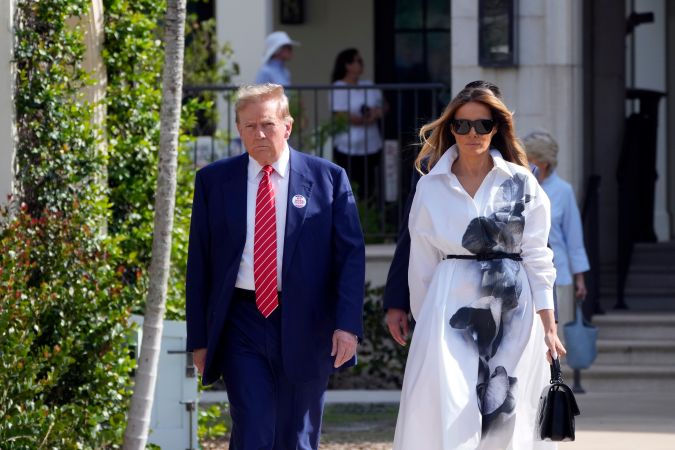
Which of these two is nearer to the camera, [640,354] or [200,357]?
[200,357]

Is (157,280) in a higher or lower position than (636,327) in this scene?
higher

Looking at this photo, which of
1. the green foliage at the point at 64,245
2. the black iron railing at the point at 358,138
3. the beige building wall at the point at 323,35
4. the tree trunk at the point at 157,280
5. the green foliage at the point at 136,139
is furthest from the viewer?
the beige building wall at the point at 323,35

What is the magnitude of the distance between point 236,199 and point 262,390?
0.76 meters

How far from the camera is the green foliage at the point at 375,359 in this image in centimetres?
1162

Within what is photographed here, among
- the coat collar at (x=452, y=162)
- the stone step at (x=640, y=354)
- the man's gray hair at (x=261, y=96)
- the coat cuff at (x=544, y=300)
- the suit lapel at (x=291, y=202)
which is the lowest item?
the stone step at (x=640, y=354)

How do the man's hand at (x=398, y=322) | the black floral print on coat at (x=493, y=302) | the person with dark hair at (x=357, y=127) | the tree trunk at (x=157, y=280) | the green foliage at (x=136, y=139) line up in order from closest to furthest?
the black floral print on coat at (x=493, y=302) < the man's hand at (x=398, y=322) < the tree trunk at (x=157, y=280) < the green foliage at (x=136, y=139) < the person with dark hair at (x=357, y=127)

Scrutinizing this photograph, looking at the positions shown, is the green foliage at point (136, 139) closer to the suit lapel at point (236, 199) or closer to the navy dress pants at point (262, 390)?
the suit lapel at point (236, 199)

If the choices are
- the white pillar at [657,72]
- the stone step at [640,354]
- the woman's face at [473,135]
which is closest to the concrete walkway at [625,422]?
the stone step at [640,354]

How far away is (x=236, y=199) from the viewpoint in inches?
243

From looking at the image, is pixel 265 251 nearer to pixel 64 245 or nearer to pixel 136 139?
pixel 64 245

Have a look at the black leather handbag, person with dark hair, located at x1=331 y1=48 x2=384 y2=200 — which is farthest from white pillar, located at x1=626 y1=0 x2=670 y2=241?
the black leather handbag

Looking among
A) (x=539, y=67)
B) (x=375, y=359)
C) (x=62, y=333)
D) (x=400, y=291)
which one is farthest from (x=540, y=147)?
(x=400, y=291)

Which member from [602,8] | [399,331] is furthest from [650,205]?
[399,331]

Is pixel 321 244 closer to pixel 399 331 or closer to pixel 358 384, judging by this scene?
pixel 399 331
